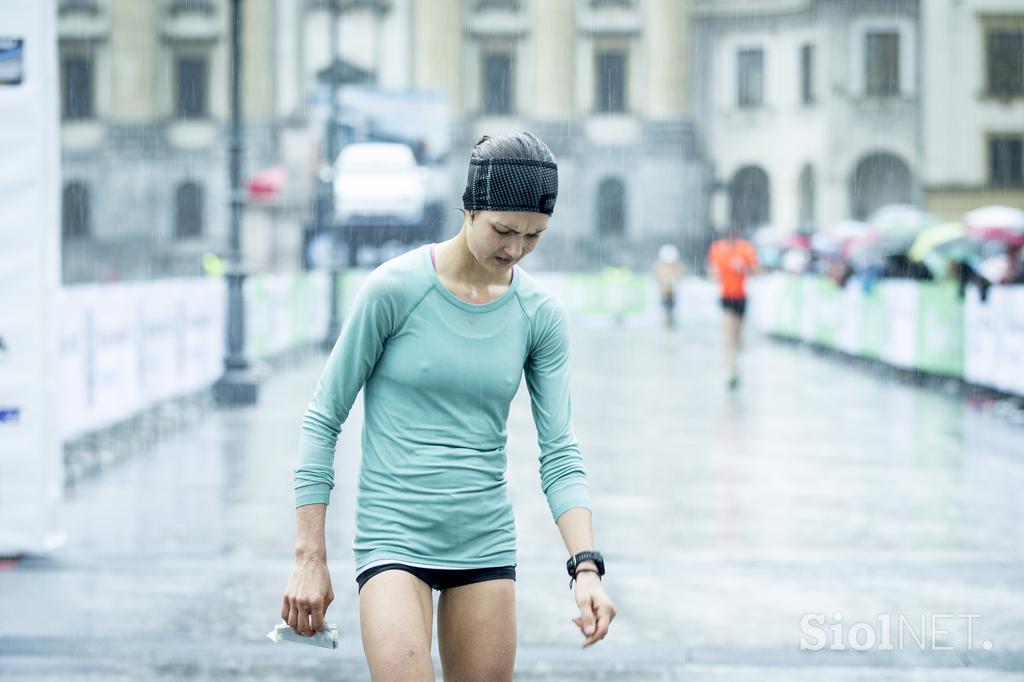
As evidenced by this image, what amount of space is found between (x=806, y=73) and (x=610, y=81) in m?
8.18

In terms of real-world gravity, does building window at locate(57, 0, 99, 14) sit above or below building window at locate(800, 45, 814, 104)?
above

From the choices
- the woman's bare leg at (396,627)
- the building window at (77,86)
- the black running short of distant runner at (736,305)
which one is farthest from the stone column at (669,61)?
the woman's bare leg at (396,627)

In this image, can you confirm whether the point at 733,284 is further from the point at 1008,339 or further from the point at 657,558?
the point at 657,558

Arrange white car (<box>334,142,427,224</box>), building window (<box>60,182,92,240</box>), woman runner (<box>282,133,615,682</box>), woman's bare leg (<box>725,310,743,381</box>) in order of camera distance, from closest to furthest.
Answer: woman runner (<box>282,133,615,682</box>)
woman's bare leg (<box>725,310,743,381</box>)
white car (<box>334,142,427,224</box>)
building window (<box>60,182,92,240</box>)

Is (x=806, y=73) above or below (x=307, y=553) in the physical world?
above

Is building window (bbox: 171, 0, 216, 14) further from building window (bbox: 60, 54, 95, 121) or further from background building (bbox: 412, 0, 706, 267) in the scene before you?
background building (bbox: 412, 0, 706, 267)

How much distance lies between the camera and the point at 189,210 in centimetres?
6128

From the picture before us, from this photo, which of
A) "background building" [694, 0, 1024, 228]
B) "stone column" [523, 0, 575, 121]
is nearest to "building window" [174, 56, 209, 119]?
"stone column" [523, 0, 575, 121]

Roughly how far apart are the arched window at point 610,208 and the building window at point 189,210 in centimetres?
1597

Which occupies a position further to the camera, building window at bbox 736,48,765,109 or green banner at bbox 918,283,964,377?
building window at bbox 736,48,765,109

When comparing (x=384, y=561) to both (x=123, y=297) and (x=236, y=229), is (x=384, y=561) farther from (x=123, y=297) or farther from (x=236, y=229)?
(x=236, y=229)

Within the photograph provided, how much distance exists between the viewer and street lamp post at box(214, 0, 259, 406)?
1627 centimetres

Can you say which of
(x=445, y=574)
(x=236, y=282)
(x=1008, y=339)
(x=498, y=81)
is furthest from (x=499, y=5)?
(x=445, y=574)

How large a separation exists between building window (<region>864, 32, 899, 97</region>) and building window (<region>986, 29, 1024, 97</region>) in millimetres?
4033
